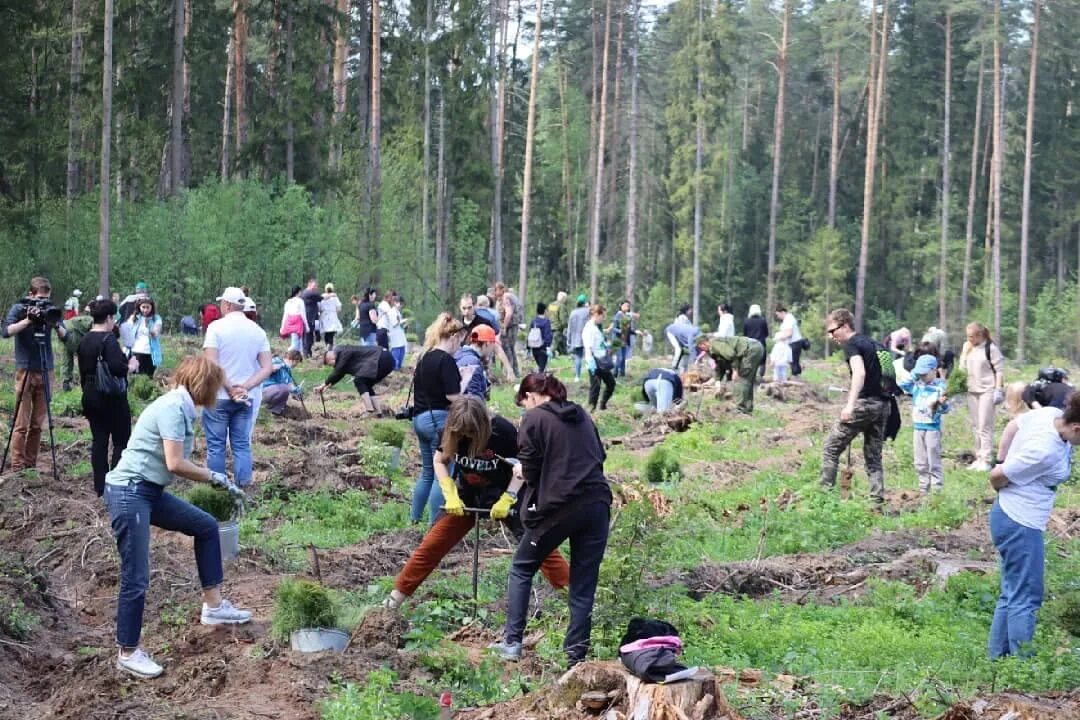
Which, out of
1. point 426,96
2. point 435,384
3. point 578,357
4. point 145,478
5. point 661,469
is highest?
point 426,96

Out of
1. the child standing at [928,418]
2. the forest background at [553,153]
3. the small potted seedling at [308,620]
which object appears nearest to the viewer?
the small potted seedling at [308,620]

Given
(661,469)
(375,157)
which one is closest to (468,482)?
(661,469)

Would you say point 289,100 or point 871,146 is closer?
point 289,100

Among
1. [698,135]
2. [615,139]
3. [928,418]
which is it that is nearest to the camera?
[928,418]

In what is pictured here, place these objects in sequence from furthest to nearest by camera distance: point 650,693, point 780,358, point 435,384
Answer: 1. point 780,358
2. point 435,384
3. point 650,693

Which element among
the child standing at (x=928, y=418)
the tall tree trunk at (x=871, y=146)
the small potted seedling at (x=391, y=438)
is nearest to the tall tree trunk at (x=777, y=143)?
the tall tree trunk at (x=871, y=146)

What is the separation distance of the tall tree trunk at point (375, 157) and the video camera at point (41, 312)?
79.9 feet

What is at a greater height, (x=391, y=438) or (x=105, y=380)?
(x=105, y=380)

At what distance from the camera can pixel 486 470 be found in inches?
318

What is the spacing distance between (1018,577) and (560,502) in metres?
2.66

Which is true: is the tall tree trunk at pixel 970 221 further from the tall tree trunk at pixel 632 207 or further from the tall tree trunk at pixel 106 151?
the tall tree trunk at pixel 106 151

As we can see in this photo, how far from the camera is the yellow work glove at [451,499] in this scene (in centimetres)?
794

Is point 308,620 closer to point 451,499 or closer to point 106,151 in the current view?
point 451,499

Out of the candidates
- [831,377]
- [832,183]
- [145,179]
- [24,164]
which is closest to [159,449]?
[831,377]
